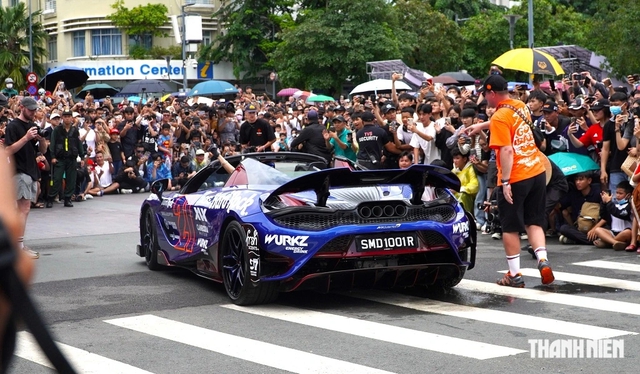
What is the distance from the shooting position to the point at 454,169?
48.1 feet

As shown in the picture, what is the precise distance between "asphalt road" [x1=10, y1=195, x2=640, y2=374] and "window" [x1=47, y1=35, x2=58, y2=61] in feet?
199

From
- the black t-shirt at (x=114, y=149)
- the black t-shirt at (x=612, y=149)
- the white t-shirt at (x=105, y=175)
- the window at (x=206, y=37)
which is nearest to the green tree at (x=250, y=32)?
the window at (x=206, y=37)

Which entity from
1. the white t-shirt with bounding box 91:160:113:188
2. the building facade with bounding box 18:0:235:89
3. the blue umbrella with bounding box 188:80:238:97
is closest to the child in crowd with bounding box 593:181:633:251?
the white t-shirt with bounding box 91:160:113:188

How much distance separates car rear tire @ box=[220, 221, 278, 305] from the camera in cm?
835

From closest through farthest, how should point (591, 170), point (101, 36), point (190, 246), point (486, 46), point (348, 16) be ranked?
point (190, 246), point (591, 170), point (348, 16), point (486, 46), point (101, 36)

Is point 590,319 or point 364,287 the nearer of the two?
point 590,319

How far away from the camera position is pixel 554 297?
872cm

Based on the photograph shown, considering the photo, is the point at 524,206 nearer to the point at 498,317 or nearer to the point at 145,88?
the point at 498,317

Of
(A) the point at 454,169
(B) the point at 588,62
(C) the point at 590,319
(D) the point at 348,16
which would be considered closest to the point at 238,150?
(A) the point at 454,169

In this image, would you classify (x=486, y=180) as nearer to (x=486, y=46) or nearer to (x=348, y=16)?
(x=348, y=16)

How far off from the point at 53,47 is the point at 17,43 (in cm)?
1018

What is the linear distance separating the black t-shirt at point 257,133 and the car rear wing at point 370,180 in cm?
925

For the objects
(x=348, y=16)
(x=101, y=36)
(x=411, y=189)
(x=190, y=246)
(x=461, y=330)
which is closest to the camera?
(x=461, y=330)

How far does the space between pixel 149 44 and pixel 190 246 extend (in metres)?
59.1
